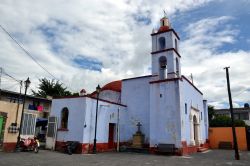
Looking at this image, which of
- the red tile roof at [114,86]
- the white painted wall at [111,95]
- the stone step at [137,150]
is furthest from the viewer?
the red tile roof at [114,86]

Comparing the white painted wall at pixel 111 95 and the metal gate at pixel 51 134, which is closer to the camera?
the metal gate at pixel 51 134

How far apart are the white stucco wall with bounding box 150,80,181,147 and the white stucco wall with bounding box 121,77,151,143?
2.45 meters

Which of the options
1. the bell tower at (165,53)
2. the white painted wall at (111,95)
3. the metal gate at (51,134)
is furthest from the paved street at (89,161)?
the white painted wall at (111,95)

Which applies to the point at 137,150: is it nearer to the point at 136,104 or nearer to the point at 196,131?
the point at 136,104

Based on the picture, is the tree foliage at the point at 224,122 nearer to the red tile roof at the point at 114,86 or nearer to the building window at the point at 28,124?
the red tile roof at the point at 114,86

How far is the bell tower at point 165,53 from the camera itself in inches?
728

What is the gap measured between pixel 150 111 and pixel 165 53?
507cm

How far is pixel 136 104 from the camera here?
2084 centimetres

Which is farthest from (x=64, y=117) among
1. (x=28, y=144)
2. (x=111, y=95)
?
(x=111, y=95)

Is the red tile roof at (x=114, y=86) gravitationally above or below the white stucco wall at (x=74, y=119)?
above

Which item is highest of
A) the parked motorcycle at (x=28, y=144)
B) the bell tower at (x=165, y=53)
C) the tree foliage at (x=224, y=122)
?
the bell tower at (x=165, y=53)

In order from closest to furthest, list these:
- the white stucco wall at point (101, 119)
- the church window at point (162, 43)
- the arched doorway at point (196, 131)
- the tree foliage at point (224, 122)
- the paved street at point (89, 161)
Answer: the paved street at point (89, 161), the white stucco wall at point (101, 119), the church window at point (162, 43), the arched doorway at point (196, 131), the tree foliage at point (224, 122)

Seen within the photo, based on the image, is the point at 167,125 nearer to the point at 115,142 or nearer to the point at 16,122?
the point at 115,142

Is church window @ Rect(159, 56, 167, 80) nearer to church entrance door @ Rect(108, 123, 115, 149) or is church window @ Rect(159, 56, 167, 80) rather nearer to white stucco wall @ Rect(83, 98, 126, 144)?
white stucco wall @ Rect(83, 98, 126, 144)
